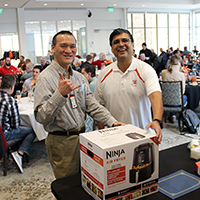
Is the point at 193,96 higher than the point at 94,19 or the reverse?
the reverse

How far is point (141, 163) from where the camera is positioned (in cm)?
106

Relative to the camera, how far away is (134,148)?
1.02 metres

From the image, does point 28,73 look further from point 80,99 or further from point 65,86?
point 65,86

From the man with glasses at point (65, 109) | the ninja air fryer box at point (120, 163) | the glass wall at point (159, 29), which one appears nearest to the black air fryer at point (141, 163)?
the ninja air fryer box at point (120, 163)

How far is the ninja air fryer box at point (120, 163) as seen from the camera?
0.98 meters

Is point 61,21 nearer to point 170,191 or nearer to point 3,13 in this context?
point 3,13

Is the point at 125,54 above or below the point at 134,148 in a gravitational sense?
above

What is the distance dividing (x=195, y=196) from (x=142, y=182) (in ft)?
0.84

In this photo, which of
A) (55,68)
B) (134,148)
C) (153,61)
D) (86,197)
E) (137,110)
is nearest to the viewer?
(134,148)

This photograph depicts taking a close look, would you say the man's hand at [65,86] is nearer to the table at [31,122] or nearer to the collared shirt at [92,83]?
the table at [31,122]

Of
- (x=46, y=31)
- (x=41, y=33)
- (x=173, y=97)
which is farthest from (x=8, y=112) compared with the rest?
(x=46, y=31)

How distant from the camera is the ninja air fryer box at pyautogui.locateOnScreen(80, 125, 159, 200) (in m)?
0.98

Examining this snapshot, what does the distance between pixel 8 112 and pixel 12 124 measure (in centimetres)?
23

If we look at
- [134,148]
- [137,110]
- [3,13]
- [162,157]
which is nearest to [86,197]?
[134,148]
